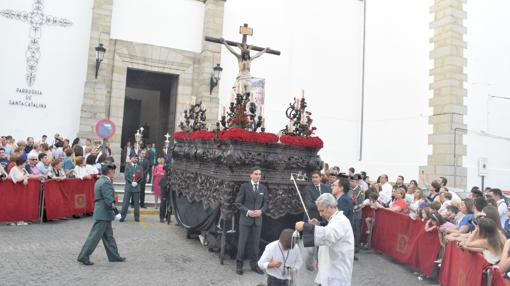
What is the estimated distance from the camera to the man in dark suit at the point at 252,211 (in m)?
6.93

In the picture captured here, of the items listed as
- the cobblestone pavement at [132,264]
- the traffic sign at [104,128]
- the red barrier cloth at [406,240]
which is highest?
the traffic sign at [104,128]

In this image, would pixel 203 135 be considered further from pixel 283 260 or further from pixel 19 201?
pixel 19 201

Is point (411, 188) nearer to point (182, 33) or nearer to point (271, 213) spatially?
point (271, 213)

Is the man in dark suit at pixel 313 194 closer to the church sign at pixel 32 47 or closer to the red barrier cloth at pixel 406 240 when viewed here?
the red barrier cloth at pixel 406 240

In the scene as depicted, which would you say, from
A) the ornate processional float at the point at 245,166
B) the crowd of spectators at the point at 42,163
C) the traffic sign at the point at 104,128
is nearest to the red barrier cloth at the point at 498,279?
the ornate processional float at the point at 245,166

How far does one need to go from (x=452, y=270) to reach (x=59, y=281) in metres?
5.97

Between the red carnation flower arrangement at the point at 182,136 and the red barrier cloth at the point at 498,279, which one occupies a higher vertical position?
the red carnation flower arrangement at the point at 182,136

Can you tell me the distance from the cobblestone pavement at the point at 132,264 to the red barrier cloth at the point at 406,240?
243 millimetres

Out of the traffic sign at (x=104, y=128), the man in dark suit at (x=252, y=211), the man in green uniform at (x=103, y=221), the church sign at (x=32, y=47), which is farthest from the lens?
the church sign at (x=32, y=47)

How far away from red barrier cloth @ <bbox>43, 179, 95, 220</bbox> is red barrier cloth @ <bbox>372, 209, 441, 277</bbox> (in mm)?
7968

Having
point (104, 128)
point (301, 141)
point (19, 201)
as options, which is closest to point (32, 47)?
point (104, 128)

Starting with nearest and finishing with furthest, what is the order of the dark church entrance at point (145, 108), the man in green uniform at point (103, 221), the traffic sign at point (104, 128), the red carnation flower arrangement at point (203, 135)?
the man in green uniform at point (103, 221)
the red carnation flower arrangement at point (203, 135)
the traffic sign at point (104, 128)
the dark church entrance at point (145, 108)

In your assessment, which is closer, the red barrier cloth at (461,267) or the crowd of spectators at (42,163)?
the red barrier cloth at (461,267)

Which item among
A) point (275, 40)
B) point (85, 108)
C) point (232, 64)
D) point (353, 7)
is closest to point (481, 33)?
point (353, 7)
